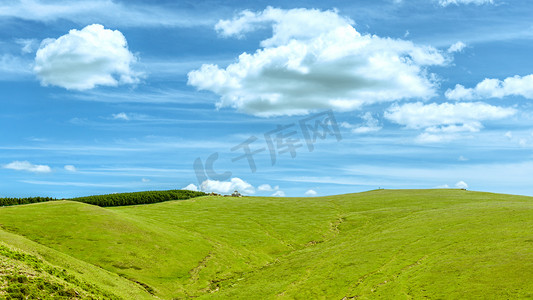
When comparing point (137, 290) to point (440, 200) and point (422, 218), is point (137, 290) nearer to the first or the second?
point (422, 218)

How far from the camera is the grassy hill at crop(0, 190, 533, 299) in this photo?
1893 inches

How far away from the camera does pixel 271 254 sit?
279 ft

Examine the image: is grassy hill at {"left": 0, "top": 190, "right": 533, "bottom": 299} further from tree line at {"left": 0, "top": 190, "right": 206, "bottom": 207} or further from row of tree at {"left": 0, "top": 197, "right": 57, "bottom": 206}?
tree line at {"left": 0, "top": 190, "right": 206, "bottom": 207}

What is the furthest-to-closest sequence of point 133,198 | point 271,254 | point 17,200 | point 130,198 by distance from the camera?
point 133,198 < point 130,198 < point 17,200 < point 271,254

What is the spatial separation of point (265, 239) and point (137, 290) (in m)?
40.0

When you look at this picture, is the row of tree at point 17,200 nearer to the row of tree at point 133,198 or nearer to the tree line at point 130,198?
the tree line at point 130,198

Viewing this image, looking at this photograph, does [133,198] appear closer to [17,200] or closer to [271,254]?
[17,200]

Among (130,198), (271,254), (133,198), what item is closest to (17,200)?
(130,198)

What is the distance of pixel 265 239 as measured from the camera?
93000 millimetres

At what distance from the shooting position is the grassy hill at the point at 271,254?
48094 millimetres

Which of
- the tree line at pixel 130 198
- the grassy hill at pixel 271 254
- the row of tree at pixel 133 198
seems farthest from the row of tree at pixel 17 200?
the grassy hill at pixel 271 254

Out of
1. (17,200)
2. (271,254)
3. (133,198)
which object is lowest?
(271,254)

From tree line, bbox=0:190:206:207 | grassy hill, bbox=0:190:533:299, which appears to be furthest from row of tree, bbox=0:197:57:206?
grassy hill, bbox=0:190:533:299

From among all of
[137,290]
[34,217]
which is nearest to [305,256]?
[137,290]
